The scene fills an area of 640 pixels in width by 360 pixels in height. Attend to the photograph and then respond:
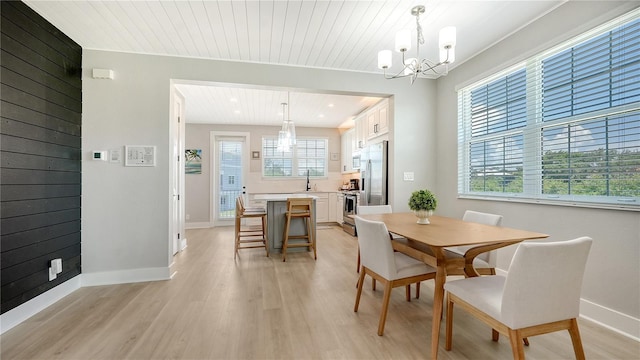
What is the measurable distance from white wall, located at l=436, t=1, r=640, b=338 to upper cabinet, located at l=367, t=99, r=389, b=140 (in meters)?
1.50

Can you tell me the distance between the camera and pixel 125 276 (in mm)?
2842

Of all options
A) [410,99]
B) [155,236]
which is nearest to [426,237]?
[410,99]

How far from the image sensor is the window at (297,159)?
22.3ft

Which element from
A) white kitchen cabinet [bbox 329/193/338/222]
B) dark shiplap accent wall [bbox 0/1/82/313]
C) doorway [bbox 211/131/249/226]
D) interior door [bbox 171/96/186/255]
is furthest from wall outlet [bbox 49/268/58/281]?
white kitchen cabinet [bbox 329/193/338/222]

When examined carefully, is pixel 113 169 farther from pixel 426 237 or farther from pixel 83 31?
pixel 426 237

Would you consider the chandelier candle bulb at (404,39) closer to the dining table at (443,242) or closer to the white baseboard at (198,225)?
the dining table at (443,242)

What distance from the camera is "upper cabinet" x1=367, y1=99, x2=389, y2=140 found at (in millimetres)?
4348

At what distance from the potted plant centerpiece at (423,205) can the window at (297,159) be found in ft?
16.1

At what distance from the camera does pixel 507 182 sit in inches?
109

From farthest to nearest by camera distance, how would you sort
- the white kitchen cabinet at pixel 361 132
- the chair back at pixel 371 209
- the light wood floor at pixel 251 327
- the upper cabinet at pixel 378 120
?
1. the white kitchen cabinet at pixel 361 132
2. the upper cabinet at pixel 378 120
3. the chair back at pixel 371 209
4. the light wood floor at pixel 251 327

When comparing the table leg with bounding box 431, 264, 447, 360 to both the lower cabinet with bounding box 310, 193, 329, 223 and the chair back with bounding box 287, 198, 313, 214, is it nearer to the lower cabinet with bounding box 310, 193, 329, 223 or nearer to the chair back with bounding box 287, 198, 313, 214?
the chair back with bounding box 287, 198, 313, 214

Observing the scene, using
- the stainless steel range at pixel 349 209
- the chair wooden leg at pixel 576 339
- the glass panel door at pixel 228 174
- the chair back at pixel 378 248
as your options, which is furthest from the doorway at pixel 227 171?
the chair wooden leg at pixel 576 339

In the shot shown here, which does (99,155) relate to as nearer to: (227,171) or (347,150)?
(227,171)

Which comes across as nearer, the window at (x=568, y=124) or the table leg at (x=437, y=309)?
the table leg at (x=437, y=309)
